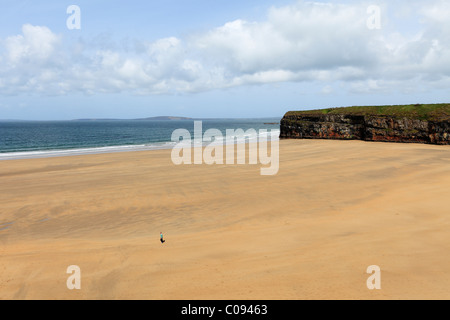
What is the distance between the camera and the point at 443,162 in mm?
19266

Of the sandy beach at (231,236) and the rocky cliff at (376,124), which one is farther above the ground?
the rocky cliff at (376,124)

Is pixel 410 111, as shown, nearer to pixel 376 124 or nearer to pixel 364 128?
pixel 376 124

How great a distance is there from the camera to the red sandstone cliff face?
1276 inches

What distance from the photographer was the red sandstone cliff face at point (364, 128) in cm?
3241

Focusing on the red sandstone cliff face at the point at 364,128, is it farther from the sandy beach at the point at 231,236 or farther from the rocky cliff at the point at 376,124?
the sandy beach at the point at 231,236

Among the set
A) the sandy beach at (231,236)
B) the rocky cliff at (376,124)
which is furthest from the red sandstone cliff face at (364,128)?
the sandy beach at (231,236)

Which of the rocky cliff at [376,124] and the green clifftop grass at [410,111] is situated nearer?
the rocky cliff at [376,124]

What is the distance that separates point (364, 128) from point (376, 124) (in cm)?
205

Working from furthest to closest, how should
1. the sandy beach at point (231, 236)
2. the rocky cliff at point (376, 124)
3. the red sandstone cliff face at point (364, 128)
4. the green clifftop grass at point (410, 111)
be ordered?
the green clifftop grass at point (410, 111) < the rocky cliff at point (376, 124) < the red sandstone cliff face at point (364, 128) < the sandy beach at point (231, 236)

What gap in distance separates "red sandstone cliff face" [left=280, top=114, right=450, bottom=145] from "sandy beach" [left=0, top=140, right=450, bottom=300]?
69.3 ft

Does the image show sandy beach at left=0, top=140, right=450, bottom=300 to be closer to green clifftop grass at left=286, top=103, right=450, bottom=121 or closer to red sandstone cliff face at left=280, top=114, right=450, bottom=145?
red sandstone cliff face at left=280, top=114, right=450, bottom=145

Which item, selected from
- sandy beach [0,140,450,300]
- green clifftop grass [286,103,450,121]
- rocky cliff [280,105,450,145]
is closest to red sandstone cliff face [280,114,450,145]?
rocky cliff [280,105,450,145]

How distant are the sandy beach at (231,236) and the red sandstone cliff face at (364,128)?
21.1 metres
